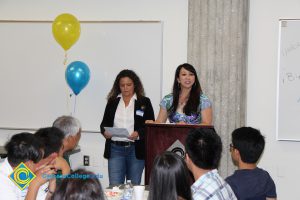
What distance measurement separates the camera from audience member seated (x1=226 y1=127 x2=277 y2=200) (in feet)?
8.16

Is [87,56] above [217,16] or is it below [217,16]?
below

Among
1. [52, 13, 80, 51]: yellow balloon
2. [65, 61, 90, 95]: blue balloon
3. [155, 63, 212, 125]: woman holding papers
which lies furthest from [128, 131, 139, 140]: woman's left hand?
[52, 13, 80, 51]: yellow balloon

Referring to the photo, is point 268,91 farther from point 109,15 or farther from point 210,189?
point 210,189

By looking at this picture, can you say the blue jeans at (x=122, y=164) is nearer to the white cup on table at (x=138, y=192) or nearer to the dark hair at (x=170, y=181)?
the white cup on table at (x=138, y=192)

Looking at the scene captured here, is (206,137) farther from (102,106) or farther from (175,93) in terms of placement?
(102,106)

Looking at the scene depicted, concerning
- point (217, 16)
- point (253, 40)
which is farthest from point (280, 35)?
point (217, 16)

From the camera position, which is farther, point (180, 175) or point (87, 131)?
point (87, 131)

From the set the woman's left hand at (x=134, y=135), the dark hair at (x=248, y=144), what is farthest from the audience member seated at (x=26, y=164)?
the woman's left hand at (x=134, y=135)

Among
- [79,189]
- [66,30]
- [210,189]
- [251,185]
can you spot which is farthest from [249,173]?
[66,30]

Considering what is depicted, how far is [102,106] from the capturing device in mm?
4902

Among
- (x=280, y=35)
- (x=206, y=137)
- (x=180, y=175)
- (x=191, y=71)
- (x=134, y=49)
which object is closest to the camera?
(x=180, y=175)

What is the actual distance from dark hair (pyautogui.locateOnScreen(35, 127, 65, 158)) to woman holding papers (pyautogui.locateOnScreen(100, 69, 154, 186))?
1.39 meters

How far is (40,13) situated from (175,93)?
7.24 feet

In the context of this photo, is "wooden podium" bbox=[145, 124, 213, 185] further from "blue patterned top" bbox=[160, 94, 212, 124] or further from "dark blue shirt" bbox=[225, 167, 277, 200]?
"dark blue shirt" bbox=[225, 167, 277, 200]
